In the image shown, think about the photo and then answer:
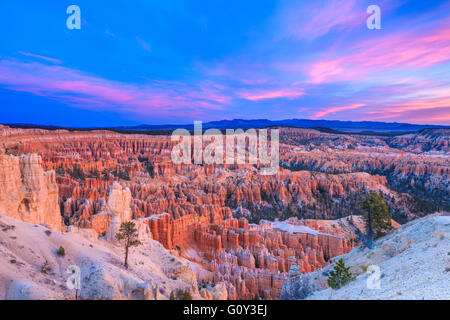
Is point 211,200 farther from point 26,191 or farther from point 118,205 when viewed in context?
point 26,191

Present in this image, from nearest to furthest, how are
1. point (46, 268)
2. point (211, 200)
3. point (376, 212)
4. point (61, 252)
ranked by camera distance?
point (46, 268)
point (61, 252)
point (376, 212)
point (211, 200)

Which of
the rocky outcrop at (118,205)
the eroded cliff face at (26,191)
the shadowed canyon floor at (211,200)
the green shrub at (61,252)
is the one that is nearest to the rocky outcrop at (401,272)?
the shadowed canyon floor at (211,200)

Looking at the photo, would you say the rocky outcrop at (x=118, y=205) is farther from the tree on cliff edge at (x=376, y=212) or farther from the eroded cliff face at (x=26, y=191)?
the tree on cliff edge at (x=376, y=212)

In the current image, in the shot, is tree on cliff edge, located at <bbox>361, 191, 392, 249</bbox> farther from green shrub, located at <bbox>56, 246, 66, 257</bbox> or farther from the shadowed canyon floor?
green shrub, located at <bbox>56, 246, 66, 257</bbox>

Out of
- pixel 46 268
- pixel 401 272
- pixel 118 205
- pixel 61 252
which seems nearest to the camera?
pixel 401 272

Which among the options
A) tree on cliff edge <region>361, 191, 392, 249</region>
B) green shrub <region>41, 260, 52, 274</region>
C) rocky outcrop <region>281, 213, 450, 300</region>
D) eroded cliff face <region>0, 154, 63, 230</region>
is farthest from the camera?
tree on cliff edge <region>361, 191, 392, 249</region>

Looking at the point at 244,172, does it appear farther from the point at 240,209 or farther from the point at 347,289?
the point at 347,289

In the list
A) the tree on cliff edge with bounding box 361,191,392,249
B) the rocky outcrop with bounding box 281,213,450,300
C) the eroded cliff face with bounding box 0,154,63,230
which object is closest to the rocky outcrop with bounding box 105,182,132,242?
the eroded cliff face with bounding box 0,154,63,230

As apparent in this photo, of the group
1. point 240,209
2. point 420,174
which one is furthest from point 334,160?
point 240,209

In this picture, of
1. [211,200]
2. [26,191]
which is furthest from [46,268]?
[211,200]
